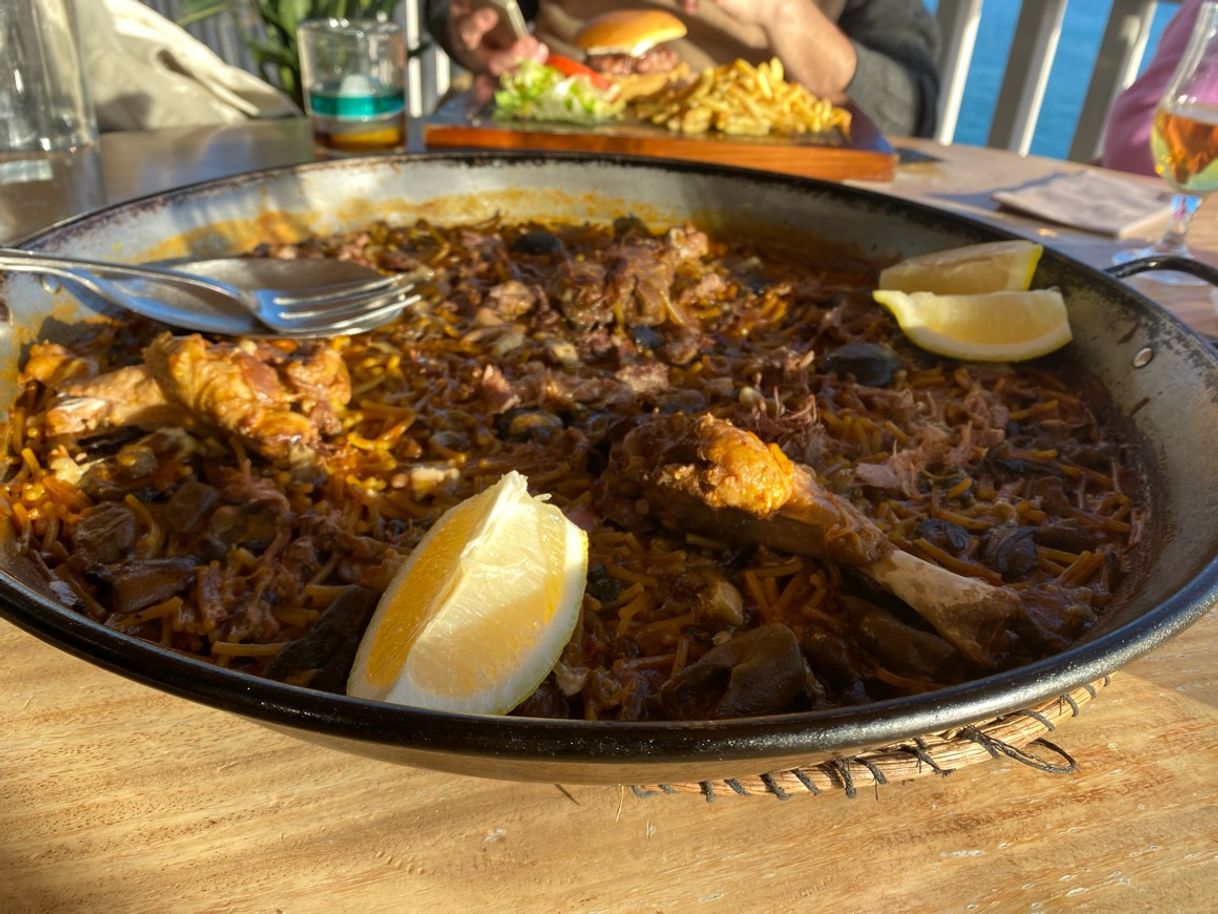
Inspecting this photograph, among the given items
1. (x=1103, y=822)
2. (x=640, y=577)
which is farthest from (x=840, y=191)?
(x=1103, y=822)

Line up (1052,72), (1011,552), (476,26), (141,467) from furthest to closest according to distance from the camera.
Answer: (1052,72), (476,26), (141,467), (1011,552)

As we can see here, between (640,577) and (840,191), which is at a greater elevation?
(840,191)

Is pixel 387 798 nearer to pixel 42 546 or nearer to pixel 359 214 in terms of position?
pixel 42 546

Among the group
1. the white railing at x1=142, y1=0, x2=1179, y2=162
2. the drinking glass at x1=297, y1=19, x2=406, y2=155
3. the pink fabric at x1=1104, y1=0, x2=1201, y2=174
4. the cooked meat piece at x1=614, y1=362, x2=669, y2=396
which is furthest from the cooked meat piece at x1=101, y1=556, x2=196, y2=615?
the white railing at x1=142, y1=0, x2=1179, y2=162

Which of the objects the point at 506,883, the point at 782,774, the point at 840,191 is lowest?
the point at 506,883

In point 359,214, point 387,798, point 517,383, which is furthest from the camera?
point 359,214

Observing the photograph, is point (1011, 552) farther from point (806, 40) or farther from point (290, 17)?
point (290, 17)

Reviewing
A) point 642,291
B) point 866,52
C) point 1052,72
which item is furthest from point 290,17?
point 1052,72
